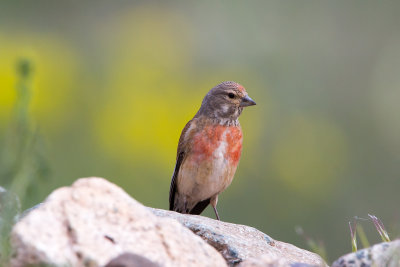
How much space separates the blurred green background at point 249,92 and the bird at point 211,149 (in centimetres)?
119

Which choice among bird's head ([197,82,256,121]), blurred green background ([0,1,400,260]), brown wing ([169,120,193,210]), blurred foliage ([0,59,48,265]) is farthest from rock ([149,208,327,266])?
blurred green background ([0,1,400,260])

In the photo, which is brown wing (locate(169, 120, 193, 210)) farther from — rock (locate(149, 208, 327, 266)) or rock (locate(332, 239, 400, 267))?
rock (locate(332, 239, 400, 267))

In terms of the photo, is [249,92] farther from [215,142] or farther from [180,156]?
[215,142]

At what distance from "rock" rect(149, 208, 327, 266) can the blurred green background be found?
260 centimetres

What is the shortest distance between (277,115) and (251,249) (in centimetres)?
681

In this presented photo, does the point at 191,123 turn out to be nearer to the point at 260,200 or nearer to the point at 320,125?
the point at 260,200

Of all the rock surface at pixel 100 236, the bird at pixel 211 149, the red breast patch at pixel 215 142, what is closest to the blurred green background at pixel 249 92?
the bird at pixel 211 149

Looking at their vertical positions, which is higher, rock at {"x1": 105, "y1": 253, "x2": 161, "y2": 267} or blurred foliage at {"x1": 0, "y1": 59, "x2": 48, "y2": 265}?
blurred foliage at {"x1": 0, "y1": 59, "x2": 48, "y2": 265}

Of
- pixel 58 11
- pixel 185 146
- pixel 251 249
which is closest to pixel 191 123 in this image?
pixel 185 146

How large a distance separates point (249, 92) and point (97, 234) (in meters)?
7.96

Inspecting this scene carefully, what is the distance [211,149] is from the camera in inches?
257

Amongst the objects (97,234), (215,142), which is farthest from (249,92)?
(97,234)

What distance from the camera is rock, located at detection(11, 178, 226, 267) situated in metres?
3.26

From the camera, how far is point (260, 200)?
9.55 metres
